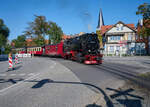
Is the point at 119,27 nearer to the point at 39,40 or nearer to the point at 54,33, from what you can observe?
the point at 54,33

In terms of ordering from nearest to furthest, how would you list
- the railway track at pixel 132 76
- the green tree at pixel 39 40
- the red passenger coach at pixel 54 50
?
the railway track at pixel 132 76
the red passenger coach at pixel 54 50
the green tree at pixel 39 40

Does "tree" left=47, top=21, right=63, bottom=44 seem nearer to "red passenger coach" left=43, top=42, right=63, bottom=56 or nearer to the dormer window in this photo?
"red passenger coach" left=43, top=42, right=63, bottom=56

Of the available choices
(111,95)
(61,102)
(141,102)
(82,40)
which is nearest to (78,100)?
(61,102)

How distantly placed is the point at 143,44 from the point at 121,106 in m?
37.1

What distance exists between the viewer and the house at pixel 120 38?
36.4m

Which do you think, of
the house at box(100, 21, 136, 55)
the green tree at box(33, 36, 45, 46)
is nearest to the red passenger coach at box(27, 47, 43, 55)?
the green tree at box(33, 36, 45, 46)

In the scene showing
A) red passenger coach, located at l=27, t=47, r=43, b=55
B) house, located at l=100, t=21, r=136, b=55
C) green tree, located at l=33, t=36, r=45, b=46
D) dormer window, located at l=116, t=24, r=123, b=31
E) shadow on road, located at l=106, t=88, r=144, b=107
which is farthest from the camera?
green tree, located at l=33, t=36, r=45, b=46

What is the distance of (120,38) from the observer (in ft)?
122

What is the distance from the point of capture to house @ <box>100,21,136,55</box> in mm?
36375

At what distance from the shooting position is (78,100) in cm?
414

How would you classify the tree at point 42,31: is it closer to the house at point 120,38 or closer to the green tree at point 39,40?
the green tree at point 39,40

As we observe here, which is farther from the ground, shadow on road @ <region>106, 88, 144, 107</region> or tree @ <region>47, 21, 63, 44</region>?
tree @ <region>47, 21, 63, 44</region>

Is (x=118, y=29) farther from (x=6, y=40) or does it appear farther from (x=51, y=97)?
(x=6, y=40)

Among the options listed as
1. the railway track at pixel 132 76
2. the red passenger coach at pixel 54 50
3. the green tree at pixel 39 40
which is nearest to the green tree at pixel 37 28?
the green tree at pixel 39 40
